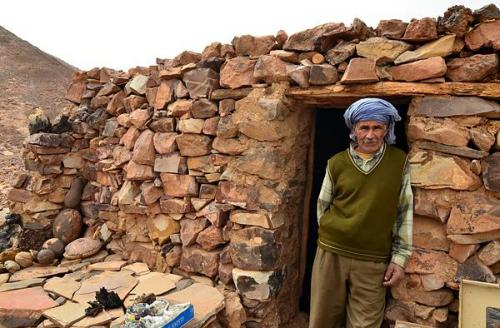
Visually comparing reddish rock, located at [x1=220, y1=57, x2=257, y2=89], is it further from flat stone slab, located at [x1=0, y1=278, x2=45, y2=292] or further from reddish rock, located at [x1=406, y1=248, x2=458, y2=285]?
flat stone slab, located at [x1=0, y1=278, x2=45, y2=292]

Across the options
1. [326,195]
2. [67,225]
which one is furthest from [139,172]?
[326,195]

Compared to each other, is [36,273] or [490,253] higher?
[490,253]

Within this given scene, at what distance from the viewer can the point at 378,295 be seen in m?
2.19

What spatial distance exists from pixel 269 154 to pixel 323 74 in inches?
29.0

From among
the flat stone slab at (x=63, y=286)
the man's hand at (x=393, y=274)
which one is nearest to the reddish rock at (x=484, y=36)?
the man's hand at (x=393, y=274)

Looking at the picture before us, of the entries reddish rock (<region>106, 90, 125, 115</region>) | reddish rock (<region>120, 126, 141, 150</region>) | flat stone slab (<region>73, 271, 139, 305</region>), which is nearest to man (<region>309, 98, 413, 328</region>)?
flat stone slab (<region>73, 271, 139, 305</region>)

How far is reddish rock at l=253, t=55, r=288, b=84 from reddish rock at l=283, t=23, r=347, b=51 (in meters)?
0.15

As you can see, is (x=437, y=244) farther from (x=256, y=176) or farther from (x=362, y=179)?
(x=256, y=176)

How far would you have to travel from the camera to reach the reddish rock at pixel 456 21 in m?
2.17

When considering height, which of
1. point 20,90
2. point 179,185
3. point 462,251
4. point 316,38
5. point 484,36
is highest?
point 20,90

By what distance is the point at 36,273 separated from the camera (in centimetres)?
346

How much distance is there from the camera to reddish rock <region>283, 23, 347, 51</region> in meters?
2.54

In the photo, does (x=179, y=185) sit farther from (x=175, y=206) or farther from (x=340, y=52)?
(x=340, y=52)

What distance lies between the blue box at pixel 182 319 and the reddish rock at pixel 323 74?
1841mm
